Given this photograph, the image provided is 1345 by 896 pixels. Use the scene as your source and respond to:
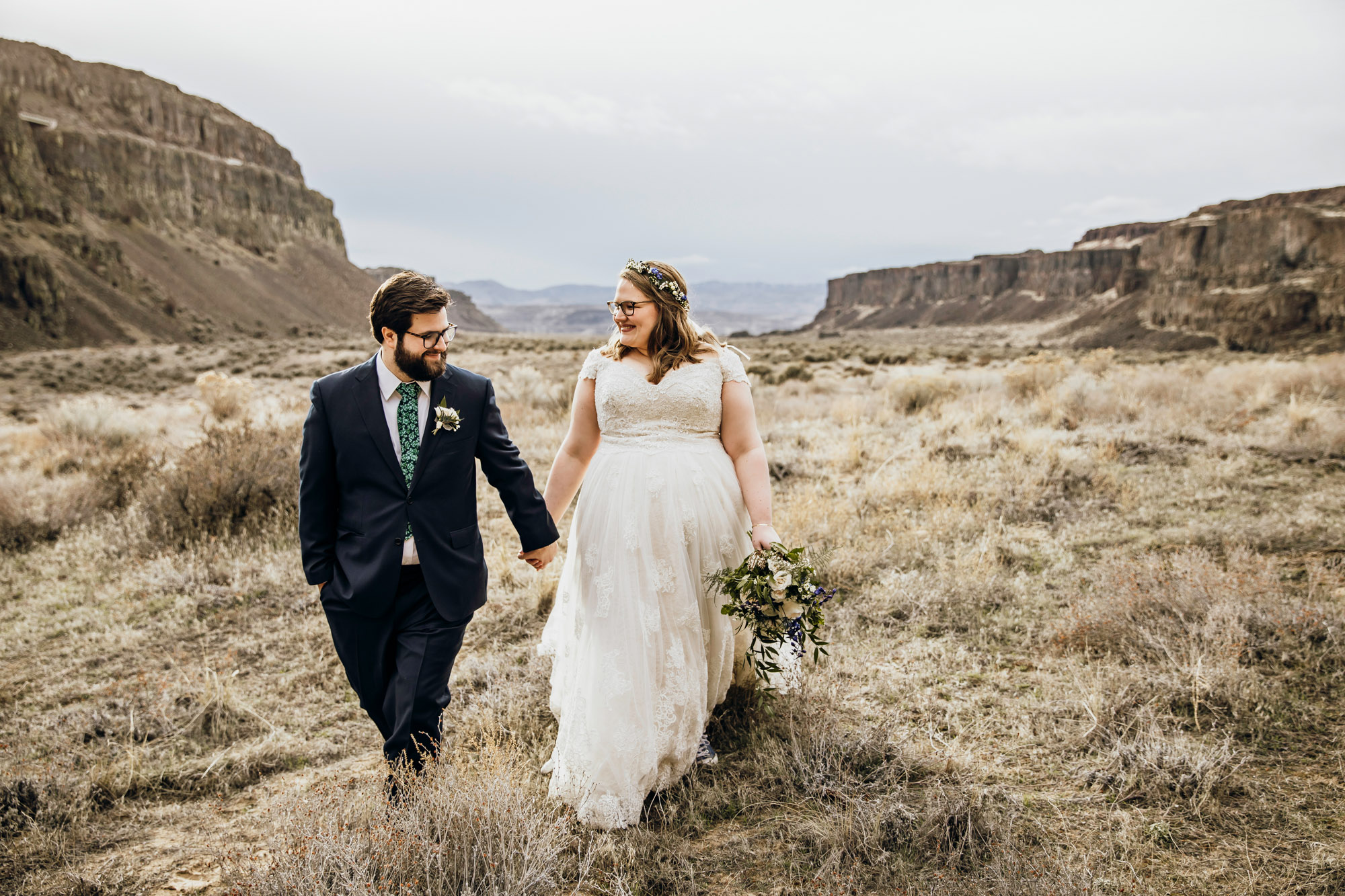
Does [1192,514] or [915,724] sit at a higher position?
[1192,514]

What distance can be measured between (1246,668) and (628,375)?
124 inches

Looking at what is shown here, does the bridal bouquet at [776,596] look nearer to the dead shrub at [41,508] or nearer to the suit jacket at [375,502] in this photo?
the suit jacket at [375,502]

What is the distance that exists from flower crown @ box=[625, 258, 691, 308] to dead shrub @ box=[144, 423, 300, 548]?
4.79 m

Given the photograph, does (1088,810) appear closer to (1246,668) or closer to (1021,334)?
(1246,668)

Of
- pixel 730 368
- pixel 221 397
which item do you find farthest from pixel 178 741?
pixel 221 397

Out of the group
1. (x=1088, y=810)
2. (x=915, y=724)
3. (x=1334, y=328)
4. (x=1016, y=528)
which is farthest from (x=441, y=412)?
(x=1334, y=328)

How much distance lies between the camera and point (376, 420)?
239 centimetres

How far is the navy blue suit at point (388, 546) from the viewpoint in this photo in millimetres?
2383

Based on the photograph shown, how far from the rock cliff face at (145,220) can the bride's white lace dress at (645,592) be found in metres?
50.1

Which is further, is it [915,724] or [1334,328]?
[1334,328]

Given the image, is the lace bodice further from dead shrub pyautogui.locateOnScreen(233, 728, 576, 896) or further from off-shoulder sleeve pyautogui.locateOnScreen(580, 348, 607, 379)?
dead shrub pyautogui.locateOnScreen(233, 728, 576, 896)

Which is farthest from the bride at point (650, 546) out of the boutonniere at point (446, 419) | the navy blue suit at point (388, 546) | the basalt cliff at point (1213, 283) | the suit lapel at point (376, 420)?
the basalt cliff at point (1213, 283)

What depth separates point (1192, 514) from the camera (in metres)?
5.85

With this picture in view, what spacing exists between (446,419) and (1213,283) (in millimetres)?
68037
